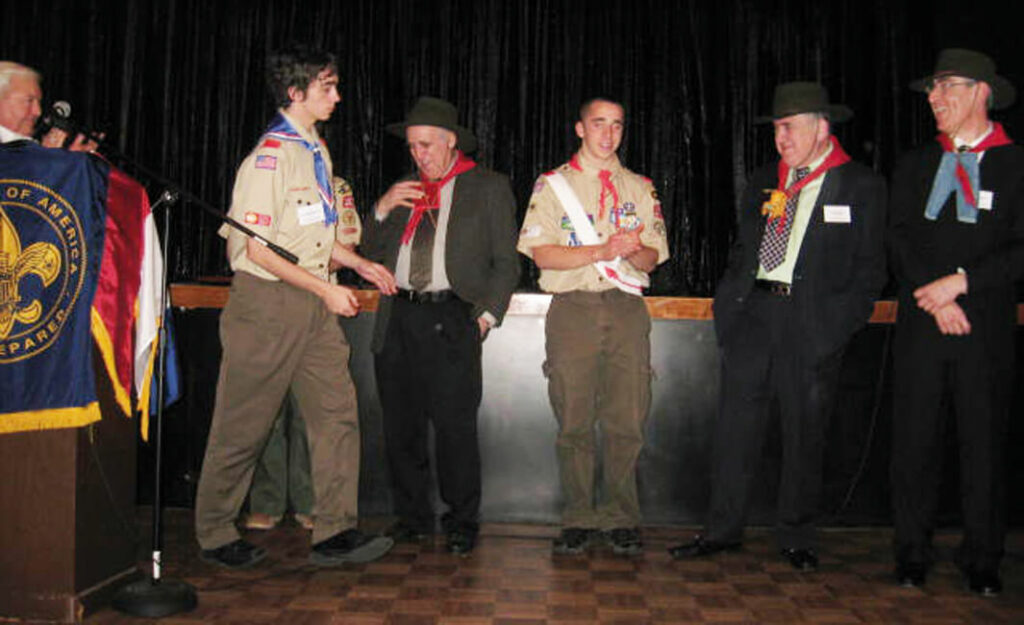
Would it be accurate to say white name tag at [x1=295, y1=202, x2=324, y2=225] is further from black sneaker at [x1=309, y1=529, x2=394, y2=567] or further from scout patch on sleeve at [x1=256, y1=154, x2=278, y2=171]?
black sneaker at [x1=309, y1=529, x2=394, y2=567]

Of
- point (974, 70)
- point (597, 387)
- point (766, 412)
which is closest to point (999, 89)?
point (974, 70)

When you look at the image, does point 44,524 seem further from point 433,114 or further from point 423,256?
point 433,114

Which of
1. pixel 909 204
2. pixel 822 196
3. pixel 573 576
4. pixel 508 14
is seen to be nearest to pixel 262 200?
pixel 573 576

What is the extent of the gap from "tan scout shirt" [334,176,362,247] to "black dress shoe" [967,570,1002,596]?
266 cm

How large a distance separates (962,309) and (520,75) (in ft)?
Result: 9.32

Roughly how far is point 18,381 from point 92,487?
36cm

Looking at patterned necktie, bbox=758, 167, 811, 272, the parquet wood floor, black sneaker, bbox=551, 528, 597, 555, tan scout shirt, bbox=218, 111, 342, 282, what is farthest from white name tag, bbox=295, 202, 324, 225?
patterned necktie, bbox=758, 167, 811, 272

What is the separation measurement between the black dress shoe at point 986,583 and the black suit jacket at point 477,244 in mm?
1837

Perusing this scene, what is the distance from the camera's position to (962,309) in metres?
3.09

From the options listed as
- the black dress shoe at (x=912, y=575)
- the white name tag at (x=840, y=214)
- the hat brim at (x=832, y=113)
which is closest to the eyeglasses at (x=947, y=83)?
the hat brim at (x=832, y=113)

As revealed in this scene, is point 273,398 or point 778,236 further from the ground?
point 778,236

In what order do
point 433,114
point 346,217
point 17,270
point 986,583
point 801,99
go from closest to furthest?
point 17,270, point 986,583, point 801,99, point 433,114, point 346,217

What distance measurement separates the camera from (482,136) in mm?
5184

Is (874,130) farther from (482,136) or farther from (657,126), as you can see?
(482,136)
